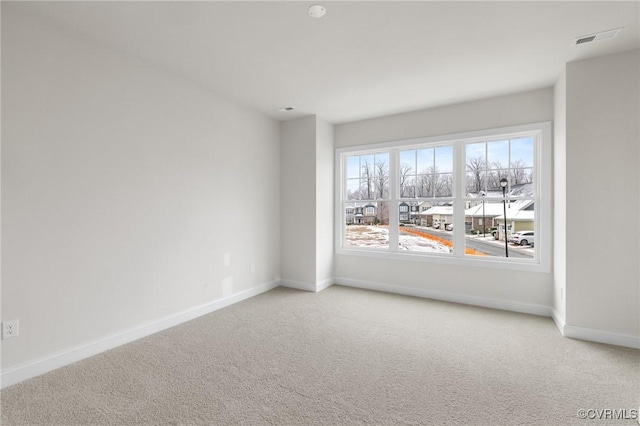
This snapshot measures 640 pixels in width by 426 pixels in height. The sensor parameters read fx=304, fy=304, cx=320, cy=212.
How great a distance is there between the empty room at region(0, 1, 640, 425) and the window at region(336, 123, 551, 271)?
0.03 metres

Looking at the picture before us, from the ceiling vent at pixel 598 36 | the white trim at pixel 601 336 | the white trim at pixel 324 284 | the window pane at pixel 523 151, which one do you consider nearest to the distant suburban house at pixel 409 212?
the window pane at pixel 523 151

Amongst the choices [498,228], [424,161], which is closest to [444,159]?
[424,161]

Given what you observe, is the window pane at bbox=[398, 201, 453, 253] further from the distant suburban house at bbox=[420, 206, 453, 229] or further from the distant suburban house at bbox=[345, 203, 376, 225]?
the distant suburban house at bbox=[345, 203, 376, 225]

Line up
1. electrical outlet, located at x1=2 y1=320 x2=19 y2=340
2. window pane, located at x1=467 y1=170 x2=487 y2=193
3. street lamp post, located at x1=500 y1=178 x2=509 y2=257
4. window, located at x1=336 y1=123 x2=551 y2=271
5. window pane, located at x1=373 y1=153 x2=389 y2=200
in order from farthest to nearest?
window pane, located at x1=373 y1=153 x2=389 y2=200 < window pane, located at x1=467 y1=170 x2=487 y2=193 < street lamp post, located at x1=500 y1=178 x2=509 y2=257 < window, located at x1=336 y1=123 x2=551 y2=271 < electrical outlet, located at x1=2 y1=320 x2=19 y2=340

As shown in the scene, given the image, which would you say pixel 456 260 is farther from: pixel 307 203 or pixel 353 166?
pixel 307 203

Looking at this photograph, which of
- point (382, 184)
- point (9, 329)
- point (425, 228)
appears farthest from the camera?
point (382, 184)

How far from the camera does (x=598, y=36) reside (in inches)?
98.0

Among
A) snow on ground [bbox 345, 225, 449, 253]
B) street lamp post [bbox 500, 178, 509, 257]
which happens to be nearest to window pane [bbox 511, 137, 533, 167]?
street lamp post [bbox 500, 178, 509, 257]

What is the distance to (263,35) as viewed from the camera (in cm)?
250

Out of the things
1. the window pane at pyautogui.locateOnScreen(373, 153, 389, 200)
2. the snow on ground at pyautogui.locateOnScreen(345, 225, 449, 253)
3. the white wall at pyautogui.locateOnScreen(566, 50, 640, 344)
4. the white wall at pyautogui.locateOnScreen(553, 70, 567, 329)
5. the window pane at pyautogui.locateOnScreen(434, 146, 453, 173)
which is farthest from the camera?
the window pane at pyautogui.locateOnScreen(373, 153, 389, 200)

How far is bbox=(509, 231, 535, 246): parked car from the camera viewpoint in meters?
3.72

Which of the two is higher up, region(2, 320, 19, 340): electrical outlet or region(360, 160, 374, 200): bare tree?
region(360, 160, 374, 200): bare tree

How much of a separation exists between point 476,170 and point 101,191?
4.23 m

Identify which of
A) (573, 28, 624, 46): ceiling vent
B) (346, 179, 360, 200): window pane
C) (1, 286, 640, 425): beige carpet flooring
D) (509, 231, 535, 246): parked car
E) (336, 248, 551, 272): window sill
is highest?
(573, 28, 624, 46): ceiling vent
